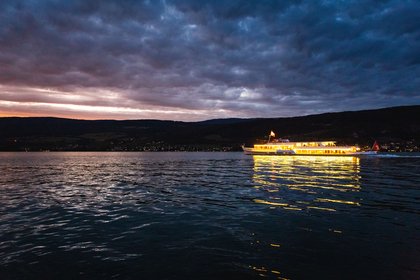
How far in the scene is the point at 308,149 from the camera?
172 m

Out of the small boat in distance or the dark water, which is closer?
the dark water

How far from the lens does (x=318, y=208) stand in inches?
1002

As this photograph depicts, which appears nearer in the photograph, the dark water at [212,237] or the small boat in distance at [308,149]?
the dark water at [212,237]

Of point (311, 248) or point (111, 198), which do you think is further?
point (111, 198)

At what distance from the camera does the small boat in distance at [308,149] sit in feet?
512

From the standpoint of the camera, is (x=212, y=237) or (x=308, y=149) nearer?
(x=212, y=237)

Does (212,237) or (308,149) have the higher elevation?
(308,149)

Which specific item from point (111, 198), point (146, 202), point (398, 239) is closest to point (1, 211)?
point (111, 198)

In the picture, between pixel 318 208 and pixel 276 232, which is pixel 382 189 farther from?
pixel 276 232

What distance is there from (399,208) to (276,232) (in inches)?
542

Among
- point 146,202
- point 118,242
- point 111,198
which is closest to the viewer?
point 118,242

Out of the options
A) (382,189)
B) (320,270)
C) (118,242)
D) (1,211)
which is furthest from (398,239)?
(1,211)

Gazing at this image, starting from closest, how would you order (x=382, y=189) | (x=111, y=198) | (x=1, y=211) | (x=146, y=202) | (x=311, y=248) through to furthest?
(x=311, y=248)
(x=1, y=211)
(x=146, y=202)
(x=111, y=198)
(x=382, y=189)

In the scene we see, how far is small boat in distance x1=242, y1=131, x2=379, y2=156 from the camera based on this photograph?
15600 cm
